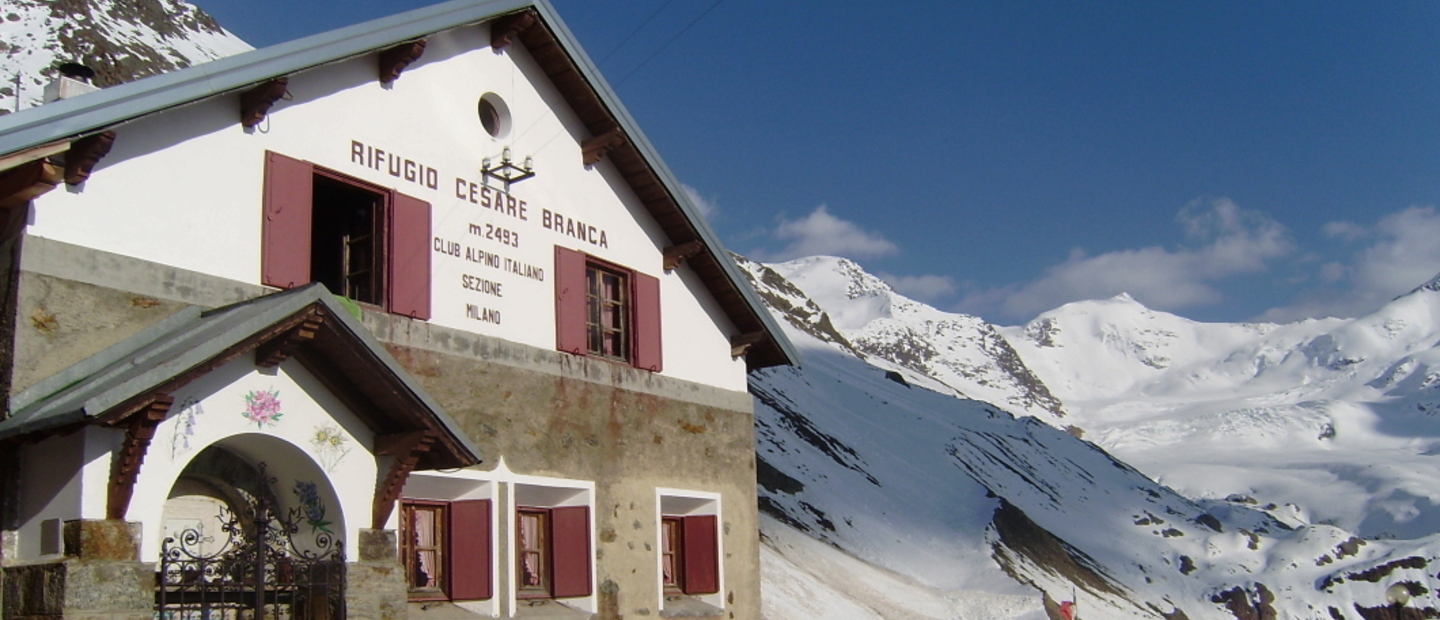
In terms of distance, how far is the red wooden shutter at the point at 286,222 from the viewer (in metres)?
13.4

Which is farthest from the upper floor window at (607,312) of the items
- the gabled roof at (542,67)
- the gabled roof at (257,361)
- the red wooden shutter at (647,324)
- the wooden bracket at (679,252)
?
the gabled roof at (257,361)

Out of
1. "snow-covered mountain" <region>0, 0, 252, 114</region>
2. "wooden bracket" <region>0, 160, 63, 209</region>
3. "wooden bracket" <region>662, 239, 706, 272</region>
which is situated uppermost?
"snow-covered mountain" <region>0, 0, 252, 114</region>

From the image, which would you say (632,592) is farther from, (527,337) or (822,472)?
(822,472)

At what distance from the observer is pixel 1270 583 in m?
80.1

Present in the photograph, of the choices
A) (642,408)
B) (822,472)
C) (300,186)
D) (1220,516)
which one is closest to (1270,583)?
(1220,516)

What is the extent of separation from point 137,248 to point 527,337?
4974 mm

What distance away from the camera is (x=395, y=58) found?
15.0 m

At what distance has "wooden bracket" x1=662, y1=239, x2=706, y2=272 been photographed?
18.8 m

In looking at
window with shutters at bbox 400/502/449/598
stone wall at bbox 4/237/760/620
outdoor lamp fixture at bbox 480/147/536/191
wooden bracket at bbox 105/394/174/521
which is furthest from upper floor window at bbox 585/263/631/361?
wooden bracket at bbox 105/394/174/521

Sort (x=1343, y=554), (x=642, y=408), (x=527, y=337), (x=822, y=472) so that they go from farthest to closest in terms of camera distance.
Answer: (x=1343, y=554) < (x=822, y=472) < (x=642, y=408) < (x=527, y=337)

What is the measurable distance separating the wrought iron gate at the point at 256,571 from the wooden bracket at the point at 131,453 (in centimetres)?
48

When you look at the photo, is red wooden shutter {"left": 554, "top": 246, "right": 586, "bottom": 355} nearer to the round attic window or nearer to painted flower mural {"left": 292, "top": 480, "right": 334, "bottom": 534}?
the round attic window

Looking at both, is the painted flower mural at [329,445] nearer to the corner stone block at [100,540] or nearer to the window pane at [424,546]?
the corner stone block at [100,540]

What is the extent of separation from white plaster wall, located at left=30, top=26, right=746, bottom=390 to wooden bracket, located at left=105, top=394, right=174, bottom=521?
198 centimetres
